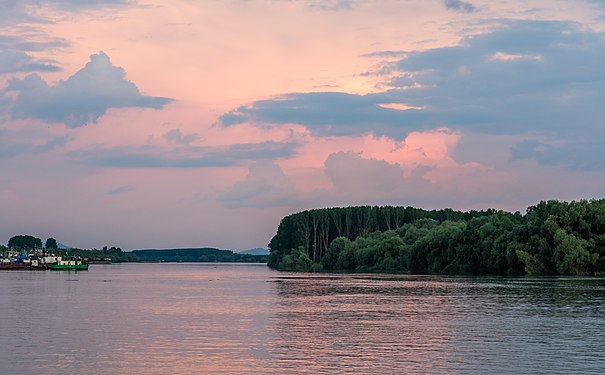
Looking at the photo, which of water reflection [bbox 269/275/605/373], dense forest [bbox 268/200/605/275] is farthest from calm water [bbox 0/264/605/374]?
dense forest [bbox 268/200/605/275]

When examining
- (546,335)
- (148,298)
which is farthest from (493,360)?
(148,298)

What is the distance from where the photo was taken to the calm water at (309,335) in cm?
3569

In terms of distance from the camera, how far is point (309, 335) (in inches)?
1844

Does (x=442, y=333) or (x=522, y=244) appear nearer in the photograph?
(x=442, y=333)

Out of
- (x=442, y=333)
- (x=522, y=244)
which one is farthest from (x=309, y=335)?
(x=522, y=244)

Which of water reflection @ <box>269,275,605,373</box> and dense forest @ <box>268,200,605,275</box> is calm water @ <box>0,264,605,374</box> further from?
dense forest @ <box>268,200,605,275</box>

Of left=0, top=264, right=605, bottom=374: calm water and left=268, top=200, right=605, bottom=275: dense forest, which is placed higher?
left=268, top=200, right=605, bottom=275: dense forest

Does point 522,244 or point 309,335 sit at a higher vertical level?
point 522,244

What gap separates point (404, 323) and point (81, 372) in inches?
959

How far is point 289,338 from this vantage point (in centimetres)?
4556

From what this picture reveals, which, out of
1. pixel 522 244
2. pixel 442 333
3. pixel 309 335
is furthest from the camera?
pixel 522 244

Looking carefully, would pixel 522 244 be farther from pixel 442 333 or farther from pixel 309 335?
pixel 309 335

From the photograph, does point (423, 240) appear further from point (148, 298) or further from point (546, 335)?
point (546, 335)

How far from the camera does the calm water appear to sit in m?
35.7
